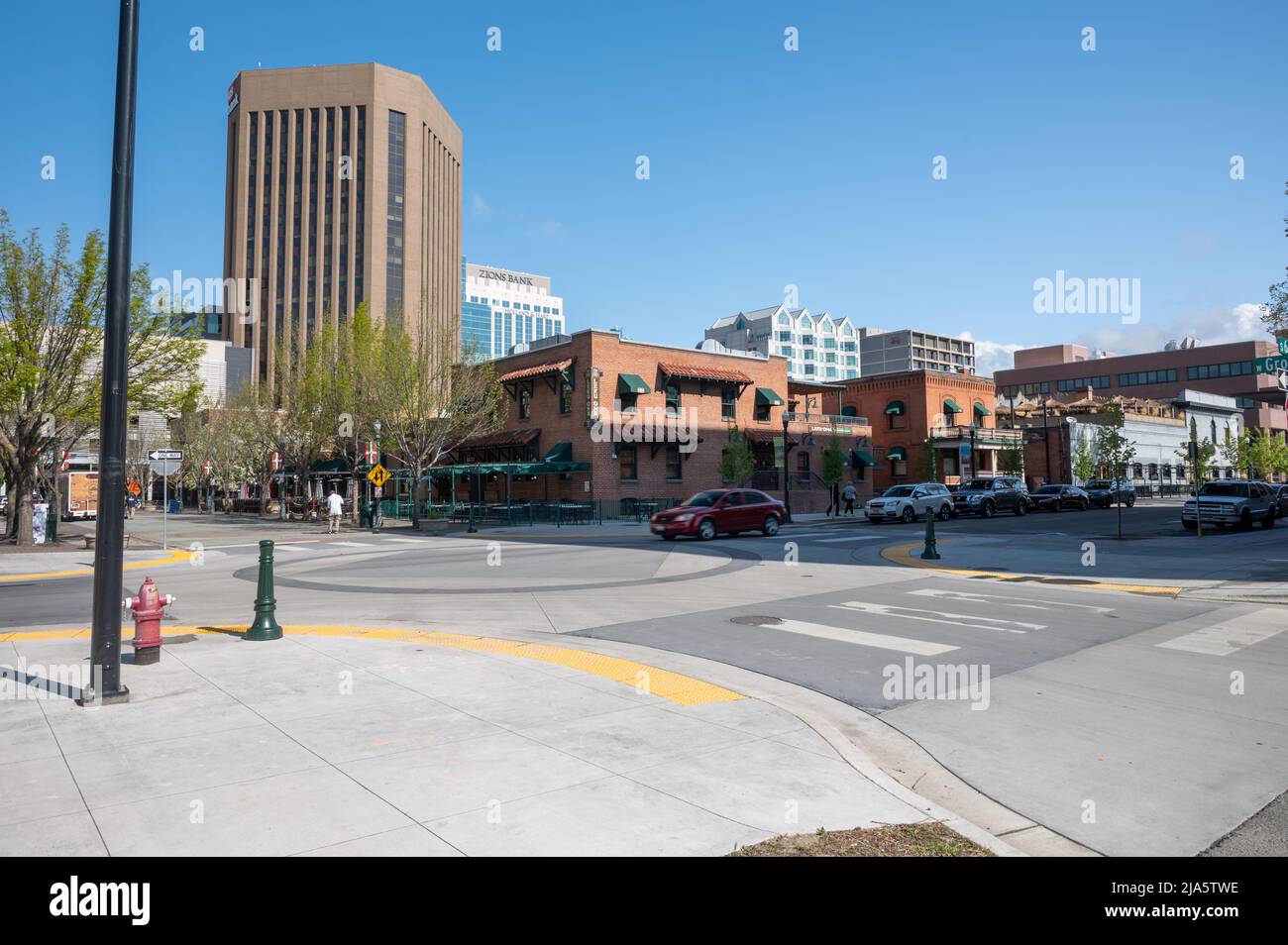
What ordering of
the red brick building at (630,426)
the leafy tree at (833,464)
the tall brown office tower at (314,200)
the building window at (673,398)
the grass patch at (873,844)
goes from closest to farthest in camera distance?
1. the grass patch at (873,844)
2. the red brick building at (630,426)
3. the building window at (673,398)
4. the leafy tree at (833,464)
5. the tall brown office tower at (314,200)

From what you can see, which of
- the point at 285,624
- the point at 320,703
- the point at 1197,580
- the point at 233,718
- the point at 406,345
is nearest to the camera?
the point at 233,718

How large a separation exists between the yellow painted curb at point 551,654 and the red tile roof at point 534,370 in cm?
3169

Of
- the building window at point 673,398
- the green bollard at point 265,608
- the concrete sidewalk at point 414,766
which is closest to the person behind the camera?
the concrete sidewalk at point 414,766

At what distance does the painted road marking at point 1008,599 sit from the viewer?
12195 millimetres

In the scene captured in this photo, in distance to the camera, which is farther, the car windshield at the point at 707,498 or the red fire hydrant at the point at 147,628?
the car windshield at the point at 707,498

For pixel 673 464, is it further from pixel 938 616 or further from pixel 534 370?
pixel 938 616

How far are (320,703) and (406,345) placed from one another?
31.4 metres

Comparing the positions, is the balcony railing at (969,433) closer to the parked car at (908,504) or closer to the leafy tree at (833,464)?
the leafy tree at (833,464)

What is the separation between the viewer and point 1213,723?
636 centimetres

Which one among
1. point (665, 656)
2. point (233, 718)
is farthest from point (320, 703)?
point (665, 656)

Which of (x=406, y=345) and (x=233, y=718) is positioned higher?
(x=406, y=345)

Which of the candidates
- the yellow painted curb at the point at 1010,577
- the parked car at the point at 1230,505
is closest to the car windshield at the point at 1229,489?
the parked car at the point at 1230,505
